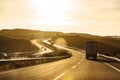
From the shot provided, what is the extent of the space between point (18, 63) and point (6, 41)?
390 feet

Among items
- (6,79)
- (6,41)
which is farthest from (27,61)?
(6,41)

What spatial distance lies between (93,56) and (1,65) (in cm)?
2293

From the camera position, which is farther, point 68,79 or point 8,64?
point 8,64

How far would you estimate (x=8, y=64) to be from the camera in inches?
1148

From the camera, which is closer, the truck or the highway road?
the highway road

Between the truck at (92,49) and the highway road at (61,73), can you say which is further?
the truck at (92,49)

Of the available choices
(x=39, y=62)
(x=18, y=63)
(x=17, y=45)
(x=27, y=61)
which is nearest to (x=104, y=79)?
(x=18, y=63)

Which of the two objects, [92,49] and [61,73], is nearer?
[61,73]

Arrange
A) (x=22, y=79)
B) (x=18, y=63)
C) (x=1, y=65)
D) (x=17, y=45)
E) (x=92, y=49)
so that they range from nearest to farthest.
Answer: (x=22, y=79) → (x=1, y=65) → (x=18, y=63) → (x=92, y=49) → (x=17, y=45)

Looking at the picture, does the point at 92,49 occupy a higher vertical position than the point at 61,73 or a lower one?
lower

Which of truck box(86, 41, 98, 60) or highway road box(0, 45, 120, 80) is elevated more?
highway road box(0, 45, 120, 80)

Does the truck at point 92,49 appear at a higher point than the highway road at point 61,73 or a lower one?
lower

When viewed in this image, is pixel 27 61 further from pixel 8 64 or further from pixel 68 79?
pixel 68 79

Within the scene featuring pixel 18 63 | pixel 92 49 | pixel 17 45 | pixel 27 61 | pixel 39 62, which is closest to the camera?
pixel 18 63
